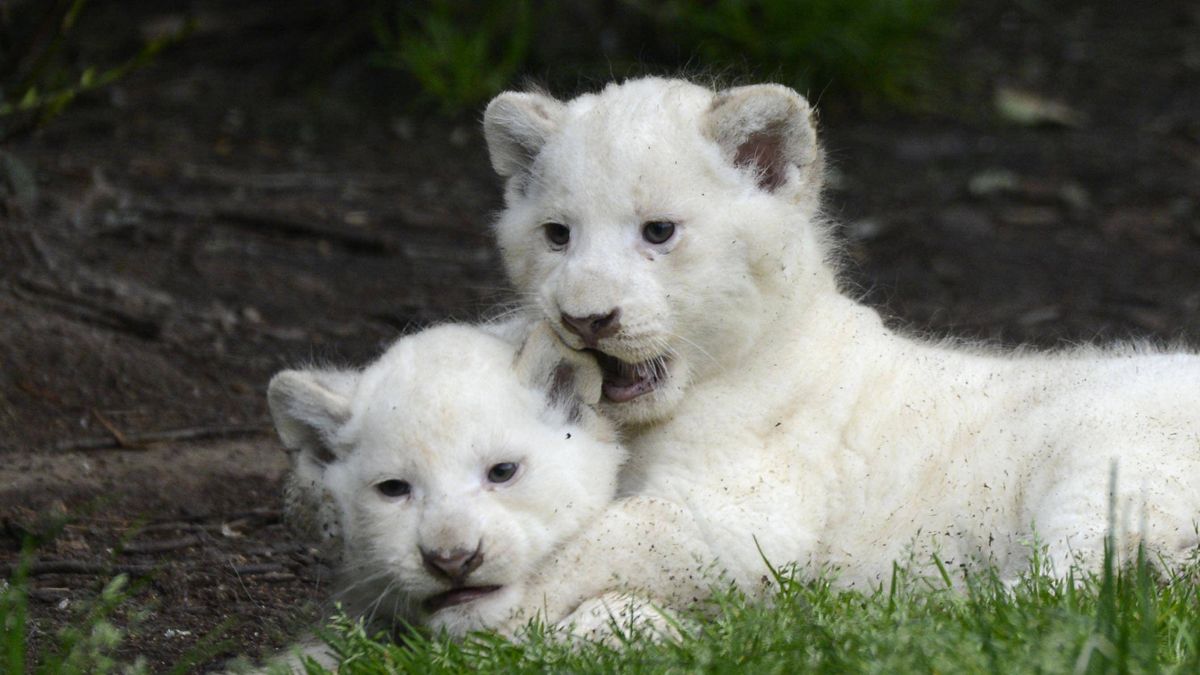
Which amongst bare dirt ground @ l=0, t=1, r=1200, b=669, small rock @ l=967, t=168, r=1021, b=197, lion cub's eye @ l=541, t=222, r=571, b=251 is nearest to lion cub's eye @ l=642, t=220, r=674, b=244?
lion cub's eye @ l=541, t=222, r=571, b=251

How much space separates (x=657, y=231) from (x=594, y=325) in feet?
1.22

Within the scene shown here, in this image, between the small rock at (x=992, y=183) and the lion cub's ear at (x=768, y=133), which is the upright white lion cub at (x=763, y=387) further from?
the small rock at (x=992, y=183)

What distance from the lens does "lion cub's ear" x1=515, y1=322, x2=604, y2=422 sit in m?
4.48

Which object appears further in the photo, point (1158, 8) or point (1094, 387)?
point (1158, 8)

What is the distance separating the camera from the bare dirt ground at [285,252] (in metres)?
5.68

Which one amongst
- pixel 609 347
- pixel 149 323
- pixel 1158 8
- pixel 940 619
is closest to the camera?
pixel 940 619

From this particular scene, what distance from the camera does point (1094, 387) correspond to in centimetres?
469

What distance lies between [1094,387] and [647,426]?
1344mm

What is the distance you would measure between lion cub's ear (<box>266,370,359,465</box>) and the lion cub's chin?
24.9 inches

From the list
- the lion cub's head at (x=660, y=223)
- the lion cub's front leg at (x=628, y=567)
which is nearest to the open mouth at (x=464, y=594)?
the lion cub's front leg at (x=628, y=567)

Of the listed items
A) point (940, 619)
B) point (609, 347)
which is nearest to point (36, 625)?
point (609, 347)

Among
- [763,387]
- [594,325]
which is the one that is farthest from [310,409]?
[763,387]

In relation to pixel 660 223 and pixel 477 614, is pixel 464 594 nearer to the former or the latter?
pixel 477 614

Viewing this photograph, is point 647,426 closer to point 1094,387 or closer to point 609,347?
point 609,347
